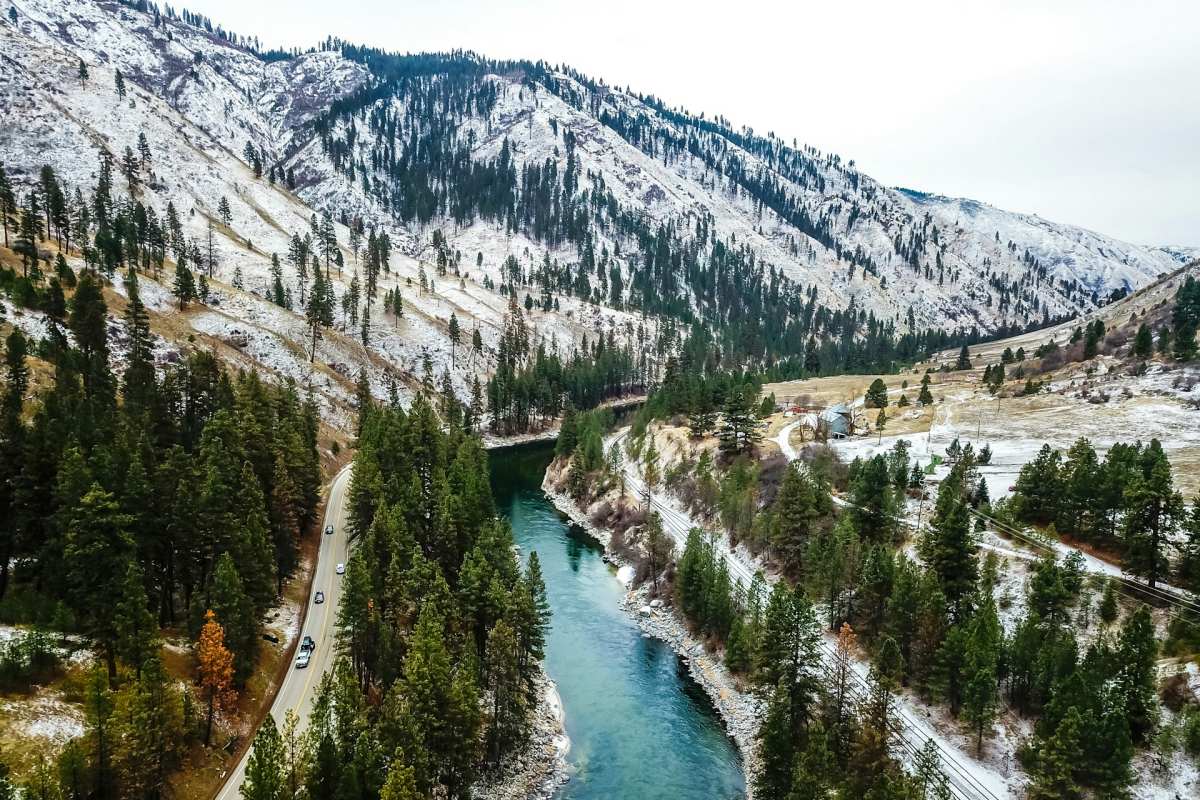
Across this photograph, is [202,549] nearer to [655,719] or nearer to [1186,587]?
[655,719]

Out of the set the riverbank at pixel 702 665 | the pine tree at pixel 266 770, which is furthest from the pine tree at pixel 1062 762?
the pine tree at pixel 266 770

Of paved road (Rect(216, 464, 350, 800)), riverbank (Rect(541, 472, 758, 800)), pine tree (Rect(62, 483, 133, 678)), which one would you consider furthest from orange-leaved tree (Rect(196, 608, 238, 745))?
riverbank (Rect(541, 472, 758, 800))

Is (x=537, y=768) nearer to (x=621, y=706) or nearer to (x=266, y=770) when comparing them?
(x=621, y=706)

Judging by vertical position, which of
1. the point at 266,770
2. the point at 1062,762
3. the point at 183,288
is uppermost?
the point at 183,288

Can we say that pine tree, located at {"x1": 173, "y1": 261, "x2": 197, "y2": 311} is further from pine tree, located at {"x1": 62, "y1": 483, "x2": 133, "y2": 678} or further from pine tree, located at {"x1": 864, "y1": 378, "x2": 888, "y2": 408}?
pine tree, located at {"x1": 864, "y1": 378, "x2": 888, "y2": 408}

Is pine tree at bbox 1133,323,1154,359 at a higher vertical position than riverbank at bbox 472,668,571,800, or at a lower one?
higher

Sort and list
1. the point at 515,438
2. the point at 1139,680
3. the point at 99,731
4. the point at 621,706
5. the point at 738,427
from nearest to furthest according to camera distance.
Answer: the point at 99,731 < the point at 1139,680 < the point at 621,706 < the point at 738,427 < the point at 515,438

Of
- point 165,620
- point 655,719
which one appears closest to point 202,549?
point 165,620

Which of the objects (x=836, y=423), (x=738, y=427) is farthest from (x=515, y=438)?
(x=836, y=423)
